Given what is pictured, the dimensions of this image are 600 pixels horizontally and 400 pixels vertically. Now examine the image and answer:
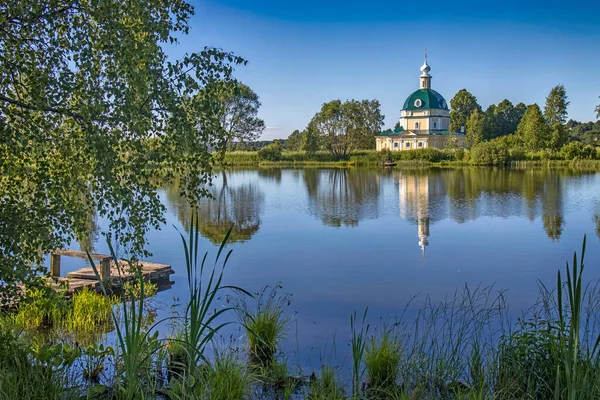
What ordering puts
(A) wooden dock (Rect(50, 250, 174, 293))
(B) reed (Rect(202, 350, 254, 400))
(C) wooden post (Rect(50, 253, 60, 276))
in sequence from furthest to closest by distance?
(C) wooden post (Rect(50, 253, 60, 276))
(A) wooden dock (Rect(50, 250, 174, 293))
(B) reed (Rect(202, 350, 254, 400))

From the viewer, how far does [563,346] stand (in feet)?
12.8

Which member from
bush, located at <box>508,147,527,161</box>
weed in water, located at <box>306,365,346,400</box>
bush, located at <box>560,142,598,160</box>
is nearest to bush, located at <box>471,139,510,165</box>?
bush, located at <box>508,147,527,161</box>

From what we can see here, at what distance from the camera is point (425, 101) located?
82125mm

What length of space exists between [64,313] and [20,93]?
371 centimetres

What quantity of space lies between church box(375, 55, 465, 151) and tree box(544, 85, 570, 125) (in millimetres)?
14830

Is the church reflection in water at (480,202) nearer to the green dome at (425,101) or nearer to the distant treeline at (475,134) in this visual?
the distant treeline at (475,134)

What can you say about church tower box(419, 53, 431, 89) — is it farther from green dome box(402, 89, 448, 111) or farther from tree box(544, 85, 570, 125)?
tree box(544, 85, 570, 125)

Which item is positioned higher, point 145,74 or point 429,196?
point 145,74

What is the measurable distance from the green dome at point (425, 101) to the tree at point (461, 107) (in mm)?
3210

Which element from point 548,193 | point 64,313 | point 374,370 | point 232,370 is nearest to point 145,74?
point 232,370

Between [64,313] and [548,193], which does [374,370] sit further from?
[548,193]

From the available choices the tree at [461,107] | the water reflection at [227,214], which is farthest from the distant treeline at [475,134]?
the water reflection at [227,214]

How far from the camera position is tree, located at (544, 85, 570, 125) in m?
62.8

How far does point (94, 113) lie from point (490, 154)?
5730cm
